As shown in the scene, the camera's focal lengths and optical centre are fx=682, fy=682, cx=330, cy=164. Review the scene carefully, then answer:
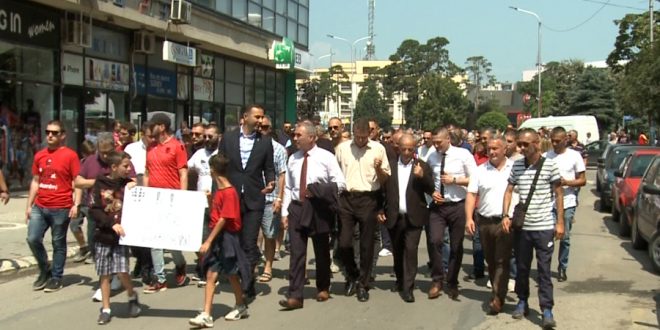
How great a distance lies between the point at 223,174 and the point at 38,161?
2.77 meters

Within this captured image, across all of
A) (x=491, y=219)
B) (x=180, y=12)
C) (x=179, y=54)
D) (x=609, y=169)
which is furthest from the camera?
(x=179, y=54)

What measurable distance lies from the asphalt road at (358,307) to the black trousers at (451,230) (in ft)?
1.02

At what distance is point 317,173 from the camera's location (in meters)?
7.32

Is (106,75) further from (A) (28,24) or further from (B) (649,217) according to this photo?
(B) (649,217)

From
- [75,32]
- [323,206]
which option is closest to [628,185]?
[323,206]

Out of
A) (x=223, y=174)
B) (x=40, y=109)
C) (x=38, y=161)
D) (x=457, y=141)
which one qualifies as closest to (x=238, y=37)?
(x=40, y=109)

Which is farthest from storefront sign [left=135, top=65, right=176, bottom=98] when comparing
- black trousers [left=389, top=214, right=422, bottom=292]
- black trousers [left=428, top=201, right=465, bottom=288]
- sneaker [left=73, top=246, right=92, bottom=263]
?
black trousers [left=428, top=201, right=465, bottom=288]

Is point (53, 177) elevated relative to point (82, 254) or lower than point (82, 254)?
elevated

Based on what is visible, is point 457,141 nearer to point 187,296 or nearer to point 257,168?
point 257,168

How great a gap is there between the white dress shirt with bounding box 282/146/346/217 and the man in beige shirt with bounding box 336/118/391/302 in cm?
17

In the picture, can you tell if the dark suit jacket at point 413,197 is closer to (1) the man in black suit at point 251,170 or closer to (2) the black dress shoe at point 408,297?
(2) the black dress shoe at point 408,297

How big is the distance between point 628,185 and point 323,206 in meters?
8.08

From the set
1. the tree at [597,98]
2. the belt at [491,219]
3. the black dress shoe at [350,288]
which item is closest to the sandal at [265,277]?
the black dress shoe at [350,288]

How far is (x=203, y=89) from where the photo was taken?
78.6 feet
